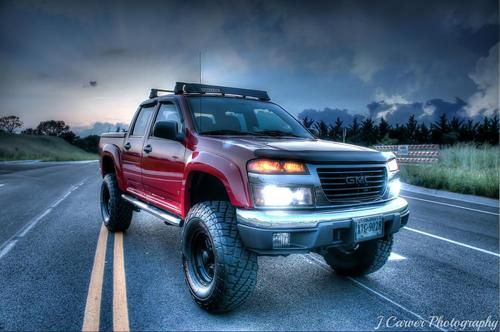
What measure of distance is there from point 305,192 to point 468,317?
1.94 meters

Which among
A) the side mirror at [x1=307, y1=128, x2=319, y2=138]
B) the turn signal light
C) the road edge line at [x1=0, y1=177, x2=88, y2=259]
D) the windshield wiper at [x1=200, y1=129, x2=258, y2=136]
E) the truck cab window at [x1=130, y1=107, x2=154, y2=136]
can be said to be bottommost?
the road edge line at [x1=0, y1=177, x2=88, y2=259]

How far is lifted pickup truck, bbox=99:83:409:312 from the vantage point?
9.69 feet

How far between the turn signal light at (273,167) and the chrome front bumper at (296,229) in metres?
0.32

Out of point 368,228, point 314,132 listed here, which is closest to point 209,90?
point 314,132

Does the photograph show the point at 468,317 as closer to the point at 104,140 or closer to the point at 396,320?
the point at 396,320

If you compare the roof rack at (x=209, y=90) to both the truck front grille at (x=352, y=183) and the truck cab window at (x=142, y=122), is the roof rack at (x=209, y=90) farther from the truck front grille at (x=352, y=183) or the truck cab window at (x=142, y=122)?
the truck front grille at (x=352, y=183)

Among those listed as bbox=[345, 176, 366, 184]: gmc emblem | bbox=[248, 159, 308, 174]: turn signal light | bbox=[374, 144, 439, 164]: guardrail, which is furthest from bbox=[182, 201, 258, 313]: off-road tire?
bbox=[374, 144, 439, 164]: guardrail

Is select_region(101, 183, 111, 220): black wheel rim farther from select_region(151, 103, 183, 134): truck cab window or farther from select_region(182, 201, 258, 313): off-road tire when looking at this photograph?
select_region(182, 201, 258, 313): off-road tire

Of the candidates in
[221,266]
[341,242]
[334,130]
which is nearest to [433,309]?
[341,242]

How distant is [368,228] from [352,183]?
1.36ft

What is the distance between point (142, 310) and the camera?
10.8 ft

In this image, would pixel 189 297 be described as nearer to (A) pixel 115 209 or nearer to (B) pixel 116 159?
(A) pixel 115 209

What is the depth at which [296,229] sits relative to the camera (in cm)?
285

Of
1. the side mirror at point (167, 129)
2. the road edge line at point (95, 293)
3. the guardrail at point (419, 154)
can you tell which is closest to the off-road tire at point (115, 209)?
the road edge line at point (95, 293)
